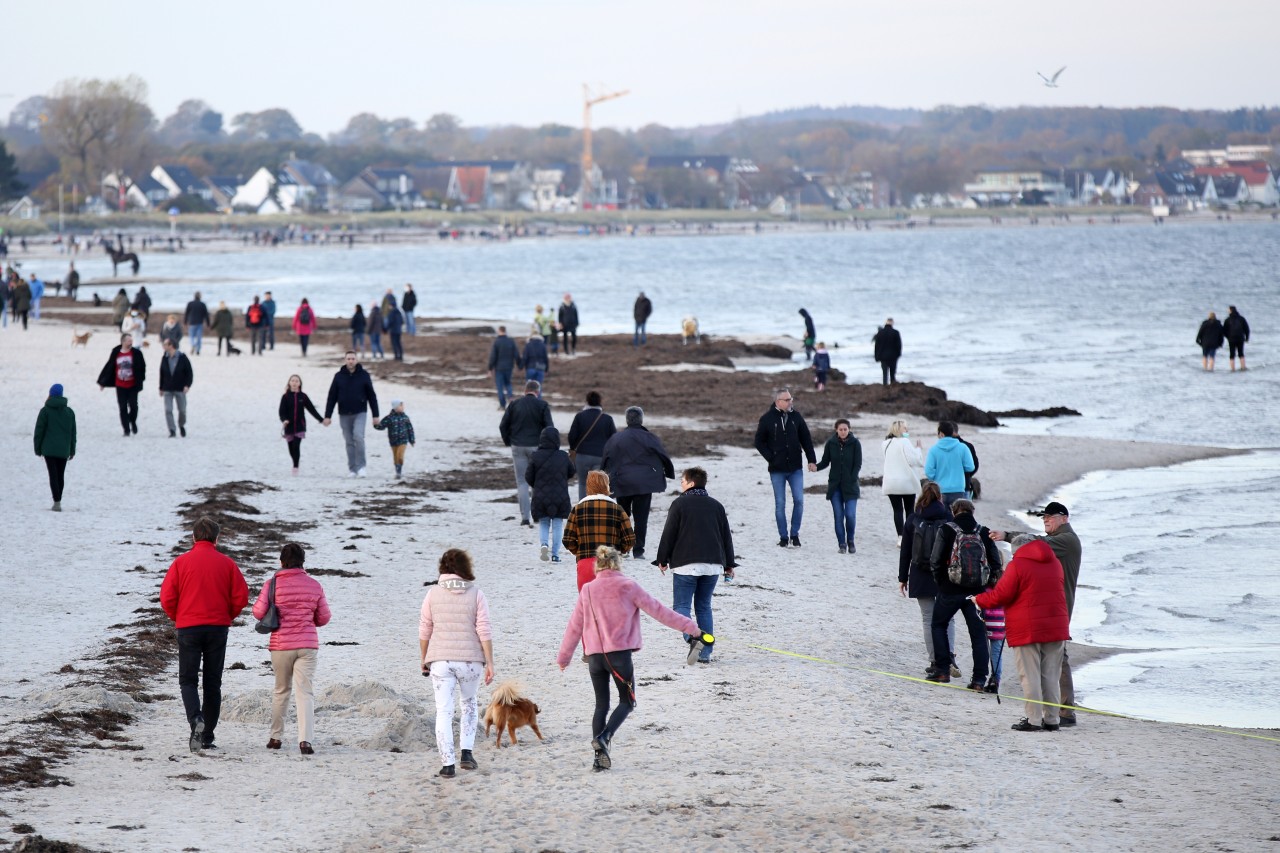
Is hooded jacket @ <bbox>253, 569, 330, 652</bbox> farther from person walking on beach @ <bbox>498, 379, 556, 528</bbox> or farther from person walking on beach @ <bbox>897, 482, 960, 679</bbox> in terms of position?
person walking on beach @ <bbox>498, 379, 556, 528</bbox>

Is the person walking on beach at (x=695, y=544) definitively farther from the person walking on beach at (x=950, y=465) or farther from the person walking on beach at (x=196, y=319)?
the person walking on beach at (x=196, y=319)

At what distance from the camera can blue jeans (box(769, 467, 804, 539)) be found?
50.8 feet

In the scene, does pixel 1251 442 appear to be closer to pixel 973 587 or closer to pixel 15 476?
pixel 973 587

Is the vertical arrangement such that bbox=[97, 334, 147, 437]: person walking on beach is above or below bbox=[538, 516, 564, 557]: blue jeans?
above

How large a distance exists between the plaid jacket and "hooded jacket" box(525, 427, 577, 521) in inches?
110

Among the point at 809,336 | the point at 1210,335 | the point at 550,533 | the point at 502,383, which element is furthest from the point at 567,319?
the point at 550,533

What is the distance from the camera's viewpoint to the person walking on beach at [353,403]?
62.4ft

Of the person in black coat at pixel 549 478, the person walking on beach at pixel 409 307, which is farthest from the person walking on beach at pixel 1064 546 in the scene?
the person walking on beach at pixel 409 307

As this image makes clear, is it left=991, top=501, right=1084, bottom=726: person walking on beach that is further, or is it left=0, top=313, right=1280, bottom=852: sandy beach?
left=991, top=501, right=1084, bottom=726: person walking on beach

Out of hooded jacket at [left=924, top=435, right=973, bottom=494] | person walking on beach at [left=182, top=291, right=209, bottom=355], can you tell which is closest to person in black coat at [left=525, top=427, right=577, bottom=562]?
hooded jacket at [left=924, top=435, right=973, bottom=494]

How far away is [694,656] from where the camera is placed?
11.1 m

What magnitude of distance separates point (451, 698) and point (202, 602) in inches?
63.9

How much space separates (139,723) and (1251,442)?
2217 centimetres

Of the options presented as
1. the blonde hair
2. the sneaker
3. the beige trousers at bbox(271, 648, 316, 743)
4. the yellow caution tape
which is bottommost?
the yellow caution tape
